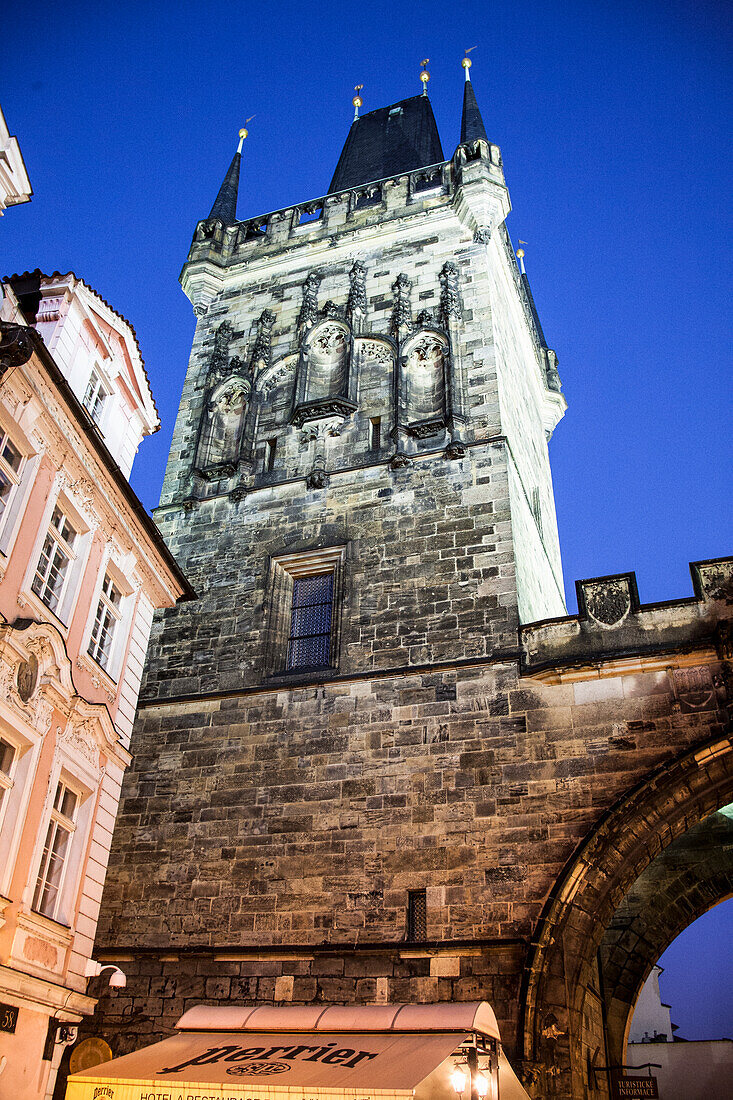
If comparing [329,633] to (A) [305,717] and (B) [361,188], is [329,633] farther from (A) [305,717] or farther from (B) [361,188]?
(B) [361,188]

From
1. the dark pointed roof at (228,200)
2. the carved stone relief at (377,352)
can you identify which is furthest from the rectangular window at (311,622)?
the dark pointed roof at (228,200)

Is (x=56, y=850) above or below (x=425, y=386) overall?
below

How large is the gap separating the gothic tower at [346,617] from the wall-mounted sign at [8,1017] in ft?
9.09

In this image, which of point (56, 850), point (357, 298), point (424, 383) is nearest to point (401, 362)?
point (424, 383)

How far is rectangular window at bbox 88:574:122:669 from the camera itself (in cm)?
965

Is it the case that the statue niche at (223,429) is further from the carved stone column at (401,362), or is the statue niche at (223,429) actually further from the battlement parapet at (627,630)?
the battlement parapet at (627,630)

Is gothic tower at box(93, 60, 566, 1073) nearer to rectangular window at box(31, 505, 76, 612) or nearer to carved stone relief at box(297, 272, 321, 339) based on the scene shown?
carved stone relief at box(297, 272, 321, 339)

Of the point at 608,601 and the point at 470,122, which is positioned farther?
the point at 470,122

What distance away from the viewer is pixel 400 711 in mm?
10938

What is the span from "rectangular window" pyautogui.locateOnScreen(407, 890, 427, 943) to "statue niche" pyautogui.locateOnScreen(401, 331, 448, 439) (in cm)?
650

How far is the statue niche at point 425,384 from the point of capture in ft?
44.7

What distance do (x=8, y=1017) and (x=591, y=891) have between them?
207 inches

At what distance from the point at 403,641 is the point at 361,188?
10.3 metres

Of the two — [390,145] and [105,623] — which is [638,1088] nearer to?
[105,623]
